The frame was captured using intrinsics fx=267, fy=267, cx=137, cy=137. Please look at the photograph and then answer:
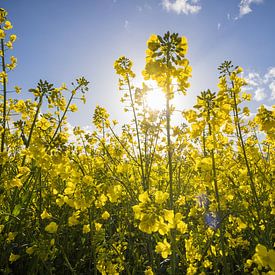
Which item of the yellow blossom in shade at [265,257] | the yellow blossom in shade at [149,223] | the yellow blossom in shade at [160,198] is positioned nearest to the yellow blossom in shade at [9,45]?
the yellow blossom in shade at [160,198]

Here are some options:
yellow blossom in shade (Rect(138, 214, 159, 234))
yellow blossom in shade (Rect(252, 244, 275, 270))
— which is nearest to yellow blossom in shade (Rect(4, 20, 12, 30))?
yellow blossom in shade (Rect(138, 214, 159, 234))

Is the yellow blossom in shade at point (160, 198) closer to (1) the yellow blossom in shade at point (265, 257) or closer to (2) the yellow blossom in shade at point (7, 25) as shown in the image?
(1) the yellow blossom in shade at point (265, 257)

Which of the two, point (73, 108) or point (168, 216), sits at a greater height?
point (73, 108)

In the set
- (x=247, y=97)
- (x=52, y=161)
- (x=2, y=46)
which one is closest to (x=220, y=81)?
(x=247, y=97)

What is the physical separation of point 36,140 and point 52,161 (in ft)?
0.88

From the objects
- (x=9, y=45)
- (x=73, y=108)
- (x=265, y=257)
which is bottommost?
(x=265, y=257)

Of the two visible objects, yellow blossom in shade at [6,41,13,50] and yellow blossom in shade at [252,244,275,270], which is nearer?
yellow blossom in shade at [252,244,275,270]

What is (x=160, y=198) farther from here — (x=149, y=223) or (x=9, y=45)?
(x=9, y=45)

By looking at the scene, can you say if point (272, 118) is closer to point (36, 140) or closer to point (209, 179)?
point (209, 179)

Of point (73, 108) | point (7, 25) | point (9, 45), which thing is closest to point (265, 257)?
point (73, 108)

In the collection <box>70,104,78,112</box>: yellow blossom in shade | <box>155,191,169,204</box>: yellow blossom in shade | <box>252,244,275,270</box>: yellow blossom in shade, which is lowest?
<box>252,244,275,270</box>: yellow blossom in shade

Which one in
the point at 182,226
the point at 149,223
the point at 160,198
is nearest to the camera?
the point at 149,223

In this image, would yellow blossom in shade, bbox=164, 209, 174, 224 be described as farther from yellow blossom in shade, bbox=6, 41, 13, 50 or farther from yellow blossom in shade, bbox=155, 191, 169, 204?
yellow blossom in shade, bbox=6, 41, 13, 50

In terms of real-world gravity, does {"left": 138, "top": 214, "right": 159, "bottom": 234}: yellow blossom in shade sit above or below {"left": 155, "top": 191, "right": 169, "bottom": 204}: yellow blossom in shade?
below
